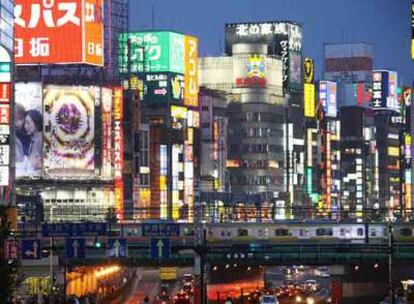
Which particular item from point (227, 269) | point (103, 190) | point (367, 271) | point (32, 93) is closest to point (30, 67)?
point (32, 93)

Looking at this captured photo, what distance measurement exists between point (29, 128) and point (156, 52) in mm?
41263

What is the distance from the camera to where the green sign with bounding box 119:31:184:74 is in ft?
617

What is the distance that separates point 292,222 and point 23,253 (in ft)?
133

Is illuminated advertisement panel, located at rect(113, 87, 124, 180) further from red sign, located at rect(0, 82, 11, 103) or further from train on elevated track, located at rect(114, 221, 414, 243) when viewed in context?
red sign, located at rect(0, 82, 11, 103)

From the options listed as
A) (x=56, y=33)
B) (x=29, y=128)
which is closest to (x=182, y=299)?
(x=56, y=33)

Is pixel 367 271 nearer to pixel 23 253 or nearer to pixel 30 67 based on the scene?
pixel 23 253

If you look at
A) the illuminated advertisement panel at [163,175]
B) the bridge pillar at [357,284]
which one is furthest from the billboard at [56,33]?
the bridge pillar at [357,284]

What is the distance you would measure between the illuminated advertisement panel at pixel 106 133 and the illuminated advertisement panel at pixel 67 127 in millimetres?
1638

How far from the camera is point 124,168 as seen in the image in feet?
547

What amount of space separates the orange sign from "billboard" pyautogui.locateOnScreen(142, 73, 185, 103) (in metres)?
1.16

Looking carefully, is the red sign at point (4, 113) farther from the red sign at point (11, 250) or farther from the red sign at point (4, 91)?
the red sign at point (11, 250)

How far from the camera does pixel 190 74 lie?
7613 inches

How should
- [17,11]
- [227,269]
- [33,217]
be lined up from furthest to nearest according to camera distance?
[17,11] → [33,217] → [227,269]

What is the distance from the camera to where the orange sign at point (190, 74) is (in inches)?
7584
